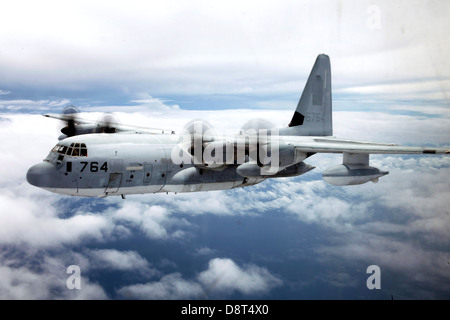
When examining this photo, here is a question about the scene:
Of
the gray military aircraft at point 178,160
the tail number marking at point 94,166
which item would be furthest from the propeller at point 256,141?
the tail number marking at point 94,166

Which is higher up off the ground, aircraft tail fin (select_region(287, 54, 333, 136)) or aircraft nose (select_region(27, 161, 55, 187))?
aircraft tail fin (select_region(287, 54, 333, 136))

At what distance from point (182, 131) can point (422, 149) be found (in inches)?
431

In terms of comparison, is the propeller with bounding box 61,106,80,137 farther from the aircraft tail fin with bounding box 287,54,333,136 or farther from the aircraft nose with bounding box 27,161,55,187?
the aircraft tail fin with bounding box 287,54,333,136

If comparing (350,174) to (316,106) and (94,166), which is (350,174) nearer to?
(316,106)

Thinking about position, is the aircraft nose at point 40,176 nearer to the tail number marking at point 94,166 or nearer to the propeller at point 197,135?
the tail number marking at point 94,166

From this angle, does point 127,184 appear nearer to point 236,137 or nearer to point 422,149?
point 236,137

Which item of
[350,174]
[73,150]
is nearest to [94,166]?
[73,150]

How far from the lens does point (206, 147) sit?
17828mm

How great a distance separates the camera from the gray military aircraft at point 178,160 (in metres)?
16.3

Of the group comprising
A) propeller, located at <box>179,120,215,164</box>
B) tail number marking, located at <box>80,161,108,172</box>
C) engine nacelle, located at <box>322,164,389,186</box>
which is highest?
propeller, located at <box>179,120,215,164</box>

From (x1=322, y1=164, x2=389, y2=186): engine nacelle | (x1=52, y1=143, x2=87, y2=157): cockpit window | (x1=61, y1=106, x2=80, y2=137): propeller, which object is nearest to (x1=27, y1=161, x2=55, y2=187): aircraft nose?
(x1=52, y1=143, x2=87, y2=157): cockpit window

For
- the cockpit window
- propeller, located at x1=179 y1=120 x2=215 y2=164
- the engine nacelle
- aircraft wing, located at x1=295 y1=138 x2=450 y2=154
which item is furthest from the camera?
the engine nacelle

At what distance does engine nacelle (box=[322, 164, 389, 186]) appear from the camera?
17834 mm

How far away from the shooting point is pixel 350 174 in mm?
18188
